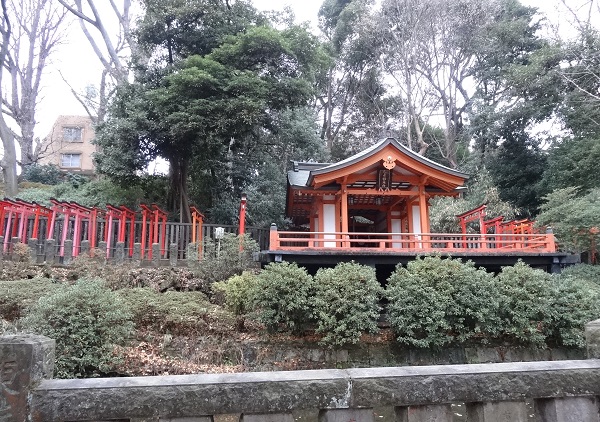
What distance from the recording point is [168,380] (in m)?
1.90

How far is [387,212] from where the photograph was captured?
16094mm

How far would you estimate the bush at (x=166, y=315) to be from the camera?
8.22 meters

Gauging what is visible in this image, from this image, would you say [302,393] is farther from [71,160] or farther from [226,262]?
[71,160]

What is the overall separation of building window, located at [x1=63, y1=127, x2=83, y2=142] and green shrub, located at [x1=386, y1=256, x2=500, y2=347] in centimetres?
3358

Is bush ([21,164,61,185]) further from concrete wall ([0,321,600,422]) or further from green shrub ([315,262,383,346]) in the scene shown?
concrete wall ([0,321,600,422])

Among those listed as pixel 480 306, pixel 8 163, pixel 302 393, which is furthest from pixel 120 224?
pixel 302 393

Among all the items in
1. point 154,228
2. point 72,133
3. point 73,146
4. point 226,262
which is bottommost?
point 226,262

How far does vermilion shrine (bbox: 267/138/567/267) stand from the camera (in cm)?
1097

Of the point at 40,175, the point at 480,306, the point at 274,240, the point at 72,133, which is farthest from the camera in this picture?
the point at 72,133

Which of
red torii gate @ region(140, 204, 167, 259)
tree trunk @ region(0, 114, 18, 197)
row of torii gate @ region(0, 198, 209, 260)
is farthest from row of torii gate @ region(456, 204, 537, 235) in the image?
tree trunk @ region(0, 114, 18, 197)

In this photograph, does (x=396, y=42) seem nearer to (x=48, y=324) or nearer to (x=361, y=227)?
(x=361, y=227)

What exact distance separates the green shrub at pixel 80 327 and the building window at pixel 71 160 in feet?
99.3

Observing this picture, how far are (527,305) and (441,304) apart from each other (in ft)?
6.60

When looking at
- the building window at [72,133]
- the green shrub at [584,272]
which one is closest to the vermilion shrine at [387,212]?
the green shrub at [584,272]
